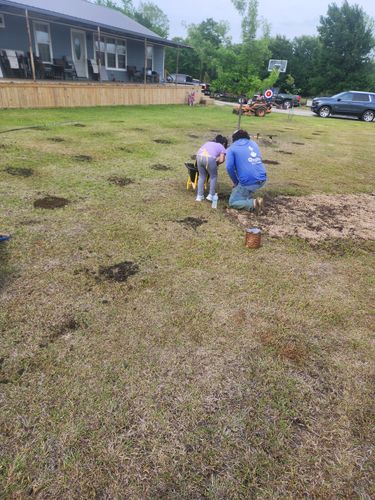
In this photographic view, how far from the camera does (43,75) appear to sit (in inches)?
640

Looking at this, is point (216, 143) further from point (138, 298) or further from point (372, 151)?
point (372, 151)

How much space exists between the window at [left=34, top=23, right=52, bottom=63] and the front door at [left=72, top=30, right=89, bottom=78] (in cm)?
152

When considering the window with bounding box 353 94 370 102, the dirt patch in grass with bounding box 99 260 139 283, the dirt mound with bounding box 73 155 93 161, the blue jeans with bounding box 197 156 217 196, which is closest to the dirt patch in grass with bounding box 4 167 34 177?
the dirt mound with bounding box 73 155 93 161

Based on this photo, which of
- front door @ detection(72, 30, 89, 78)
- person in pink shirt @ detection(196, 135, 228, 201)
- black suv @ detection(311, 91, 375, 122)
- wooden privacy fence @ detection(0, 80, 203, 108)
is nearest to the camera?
person in pink shirt @ detection(196, 135, 228, 201)

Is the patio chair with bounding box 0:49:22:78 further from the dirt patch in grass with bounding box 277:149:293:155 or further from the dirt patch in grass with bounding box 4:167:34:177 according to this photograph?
the dirt patch in grass with bounding box 277:149:293:155

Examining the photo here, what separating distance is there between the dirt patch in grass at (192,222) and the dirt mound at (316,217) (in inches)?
23.0

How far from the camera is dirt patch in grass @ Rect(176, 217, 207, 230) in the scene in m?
4.64

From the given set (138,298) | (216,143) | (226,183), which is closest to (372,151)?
(226,183)

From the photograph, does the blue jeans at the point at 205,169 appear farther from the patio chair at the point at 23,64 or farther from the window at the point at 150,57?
the window at the point at 150,57

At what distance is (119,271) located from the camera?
3494mm

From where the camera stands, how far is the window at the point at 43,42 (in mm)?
16141

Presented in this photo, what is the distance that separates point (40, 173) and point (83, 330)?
179 inches

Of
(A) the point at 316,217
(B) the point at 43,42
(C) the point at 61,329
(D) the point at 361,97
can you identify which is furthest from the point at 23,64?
(D) the point at 361,97

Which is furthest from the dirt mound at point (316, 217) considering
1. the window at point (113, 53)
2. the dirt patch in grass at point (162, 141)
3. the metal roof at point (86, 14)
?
the window at point (113, 53)
